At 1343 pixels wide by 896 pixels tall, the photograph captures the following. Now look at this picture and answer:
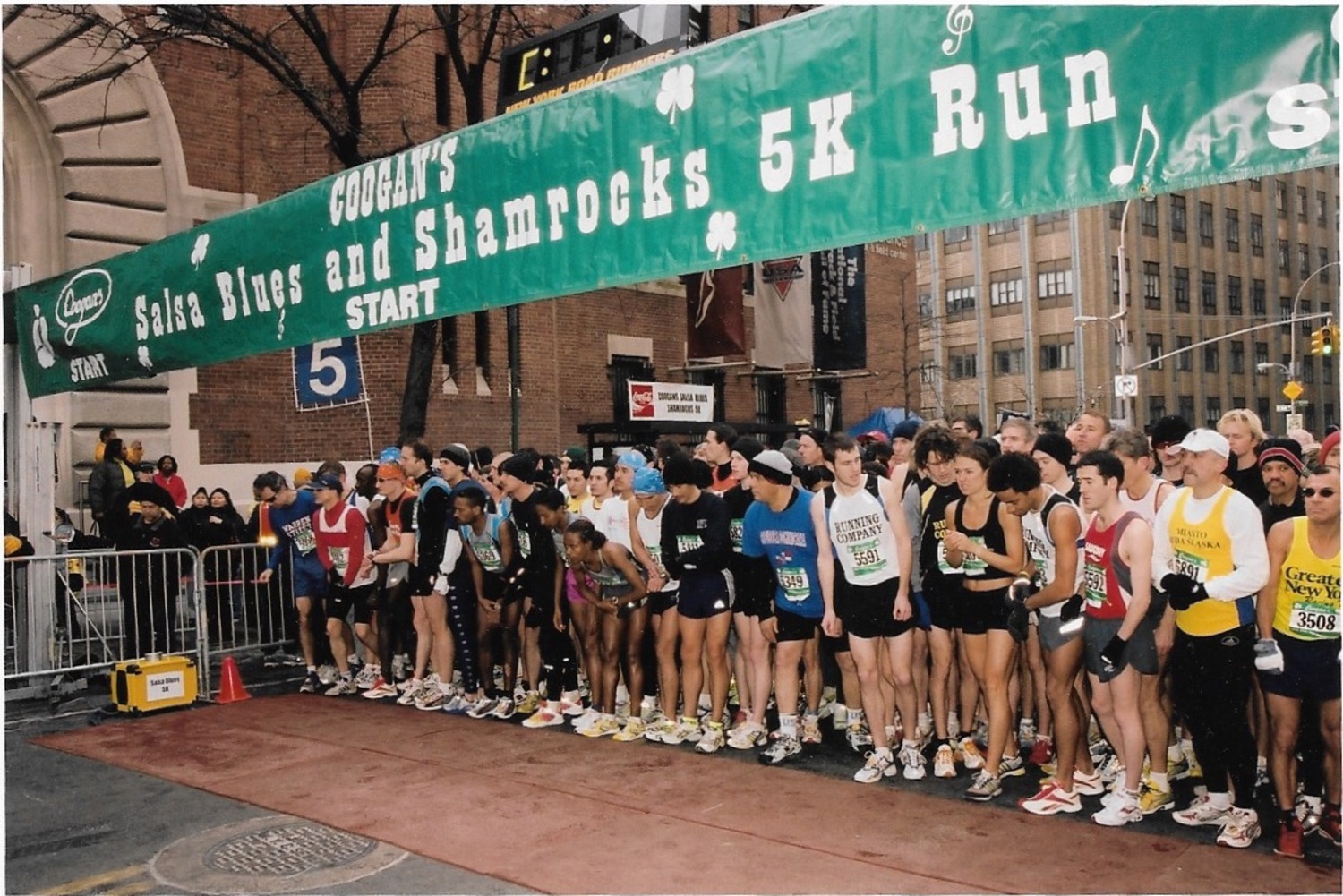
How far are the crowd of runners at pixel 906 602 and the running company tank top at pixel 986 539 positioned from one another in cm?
1

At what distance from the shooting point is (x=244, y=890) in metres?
5.07

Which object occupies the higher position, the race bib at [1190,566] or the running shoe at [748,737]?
the race bib at [1190,566]

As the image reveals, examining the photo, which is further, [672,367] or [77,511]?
[672,367]

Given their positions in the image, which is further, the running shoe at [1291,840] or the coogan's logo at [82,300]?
the coogan's logo at [82,300]

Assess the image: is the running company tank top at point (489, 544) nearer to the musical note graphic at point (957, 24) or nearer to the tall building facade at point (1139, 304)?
the musical note graphic at point (957, 24)

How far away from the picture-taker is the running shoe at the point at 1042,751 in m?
6.70

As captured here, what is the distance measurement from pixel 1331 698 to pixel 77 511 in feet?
49.8

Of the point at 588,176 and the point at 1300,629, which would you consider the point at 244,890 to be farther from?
the point at 1300,629

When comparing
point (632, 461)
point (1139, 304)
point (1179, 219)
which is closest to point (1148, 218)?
point (1179, 219)

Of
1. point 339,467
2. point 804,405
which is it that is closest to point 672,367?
point 804,405

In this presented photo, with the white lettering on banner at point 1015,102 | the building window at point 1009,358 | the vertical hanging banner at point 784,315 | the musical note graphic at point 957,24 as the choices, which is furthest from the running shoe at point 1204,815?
the building window at point 1009,358

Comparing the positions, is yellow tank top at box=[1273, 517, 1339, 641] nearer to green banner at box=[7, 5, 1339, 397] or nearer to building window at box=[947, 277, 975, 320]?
green banner at box=[7, 5, 1339, 397]

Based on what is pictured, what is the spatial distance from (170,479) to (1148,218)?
57.3 meters

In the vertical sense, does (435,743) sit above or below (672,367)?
below
